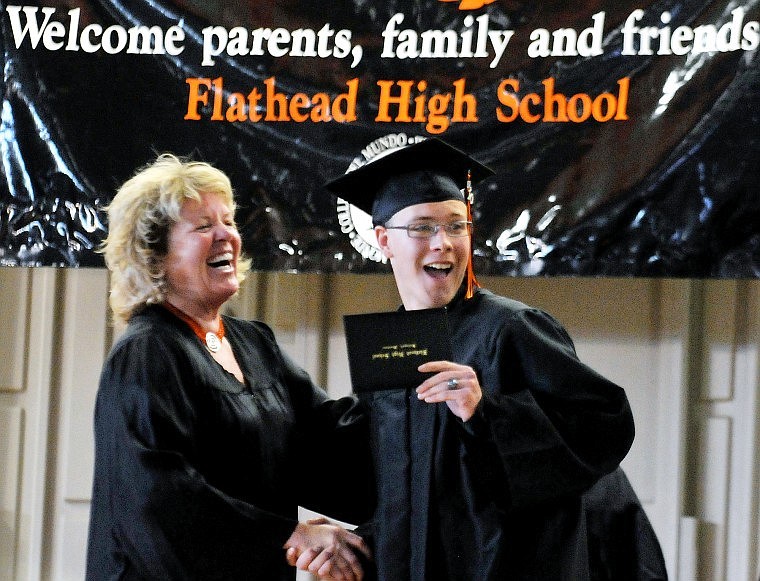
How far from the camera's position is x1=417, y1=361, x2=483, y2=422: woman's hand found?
2725mm

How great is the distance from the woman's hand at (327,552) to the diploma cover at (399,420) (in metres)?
0.06

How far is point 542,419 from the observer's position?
9.28 feet

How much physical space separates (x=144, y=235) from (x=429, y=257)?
2.69ft

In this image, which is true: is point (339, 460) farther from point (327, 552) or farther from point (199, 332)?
point (199, 332)

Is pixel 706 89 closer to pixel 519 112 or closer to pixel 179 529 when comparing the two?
pixel 519 112

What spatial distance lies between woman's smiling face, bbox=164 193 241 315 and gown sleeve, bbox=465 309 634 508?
81cm

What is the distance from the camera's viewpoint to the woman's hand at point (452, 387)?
2.72 m

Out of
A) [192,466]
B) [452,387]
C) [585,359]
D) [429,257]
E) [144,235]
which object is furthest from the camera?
[585,359]

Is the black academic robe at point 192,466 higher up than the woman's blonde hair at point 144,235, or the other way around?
the woman's blonde hair at point 144,235

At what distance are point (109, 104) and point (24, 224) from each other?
0.56 m

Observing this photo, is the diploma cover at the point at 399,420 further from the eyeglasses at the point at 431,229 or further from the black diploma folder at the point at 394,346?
the eyeglasses at the point at 431,229

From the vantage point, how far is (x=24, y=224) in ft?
15.0

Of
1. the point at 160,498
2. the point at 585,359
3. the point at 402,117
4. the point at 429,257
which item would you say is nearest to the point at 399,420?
the point at 429,257

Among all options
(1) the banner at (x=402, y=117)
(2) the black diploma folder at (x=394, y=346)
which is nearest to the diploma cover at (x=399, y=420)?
(2) the black diploma folder at (x=394, y=346)
